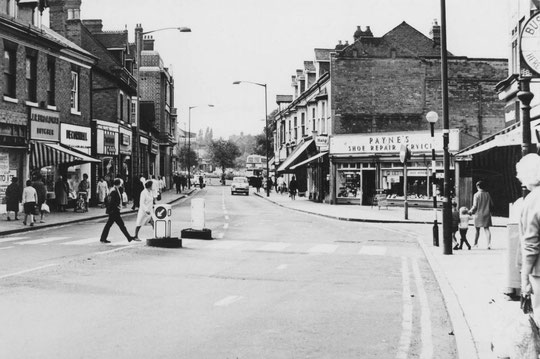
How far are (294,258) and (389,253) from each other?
290 centimetres

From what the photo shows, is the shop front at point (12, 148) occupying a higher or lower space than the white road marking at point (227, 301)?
higher

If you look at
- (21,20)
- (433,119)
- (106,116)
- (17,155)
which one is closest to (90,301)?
(433,119)

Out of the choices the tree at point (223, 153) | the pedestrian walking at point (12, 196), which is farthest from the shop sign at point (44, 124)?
the tree at point (223, 153)

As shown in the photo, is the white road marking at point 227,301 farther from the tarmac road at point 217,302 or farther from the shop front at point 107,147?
the shop front at point 107,147

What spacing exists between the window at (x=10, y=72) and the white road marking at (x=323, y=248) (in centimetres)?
1631

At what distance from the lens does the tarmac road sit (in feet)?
21.6

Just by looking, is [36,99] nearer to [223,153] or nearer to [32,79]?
[32,79]

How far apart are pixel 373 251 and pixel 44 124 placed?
18.9 m

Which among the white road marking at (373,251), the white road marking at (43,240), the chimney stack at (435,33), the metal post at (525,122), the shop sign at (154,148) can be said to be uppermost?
the chimney stack at (435,33)

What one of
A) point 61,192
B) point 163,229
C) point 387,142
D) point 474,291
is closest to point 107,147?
point 61,192

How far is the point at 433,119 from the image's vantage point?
77.3 ft

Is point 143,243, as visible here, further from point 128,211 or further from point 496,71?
point 496,71

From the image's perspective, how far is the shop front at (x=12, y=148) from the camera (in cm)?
2653

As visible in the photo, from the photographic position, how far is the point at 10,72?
27406 millimetres
